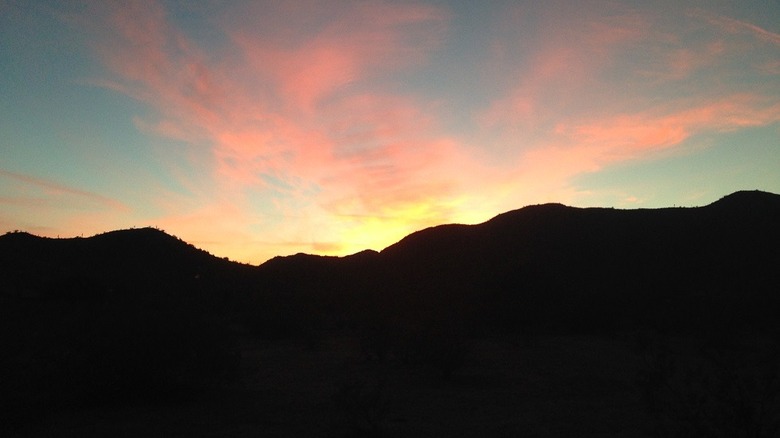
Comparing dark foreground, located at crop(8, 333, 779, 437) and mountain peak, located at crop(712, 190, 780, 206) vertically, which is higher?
mountain peak, located at crop(712, 190, 780, 206)

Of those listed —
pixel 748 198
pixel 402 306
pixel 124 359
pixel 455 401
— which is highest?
pixel 748 198

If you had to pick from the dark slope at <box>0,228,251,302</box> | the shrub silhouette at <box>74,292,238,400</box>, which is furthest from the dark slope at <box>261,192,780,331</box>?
the shrub silhouette at <box>74,292,238,400</box>

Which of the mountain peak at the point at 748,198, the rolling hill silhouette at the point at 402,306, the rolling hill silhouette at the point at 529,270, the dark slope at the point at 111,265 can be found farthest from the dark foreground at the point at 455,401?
the mountain peak at the point at 748,198

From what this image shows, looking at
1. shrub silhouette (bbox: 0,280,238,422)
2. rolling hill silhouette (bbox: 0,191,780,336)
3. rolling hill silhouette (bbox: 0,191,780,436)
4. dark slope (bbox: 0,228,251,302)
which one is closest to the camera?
shrub silhouette (bbox: 0,280,238,422)

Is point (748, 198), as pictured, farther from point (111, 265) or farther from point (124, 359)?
point (111, 265)

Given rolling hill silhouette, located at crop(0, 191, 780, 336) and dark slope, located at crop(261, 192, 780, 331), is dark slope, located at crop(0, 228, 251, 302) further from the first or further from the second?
dark slope, located at crop(261, 192, 780, 331)

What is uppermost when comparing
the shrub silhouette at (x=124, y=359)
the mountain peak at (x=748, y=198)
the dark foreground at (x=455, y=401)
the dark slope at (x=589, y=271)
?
the mountain peak at (x=748, y=198)

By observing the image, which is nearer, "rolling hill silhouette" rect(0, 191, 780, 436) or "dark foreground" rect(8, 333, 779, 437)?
"dark foreground" rect(8, 333, 779, 437)

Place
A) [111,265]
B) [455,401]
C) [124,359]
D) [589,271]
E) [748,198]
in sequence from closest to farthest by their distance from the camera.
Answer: [124,359]
[455,401]
[589,271]
[111,265]
[748,198]

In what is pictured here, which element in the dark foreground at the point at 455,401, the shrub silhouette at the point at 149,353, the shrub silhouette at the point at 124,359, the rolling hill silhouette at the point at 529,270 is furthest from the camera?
the rolling hill silhouette at the point at 529,270

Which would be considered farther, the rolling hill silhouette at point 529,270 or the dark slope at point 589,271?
the rolling hill silhouette at point 529,270

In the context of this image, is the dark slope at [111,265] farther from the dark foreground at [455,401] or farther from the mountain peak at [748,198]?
the mountain peak at [748,198]

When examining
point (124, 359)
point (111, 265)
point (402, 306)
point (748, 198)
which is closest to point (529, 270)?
point (402, 306)

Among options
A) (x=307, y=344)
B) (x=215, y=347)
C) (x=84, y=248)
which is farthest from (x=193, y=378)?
(x=84, y=248)
